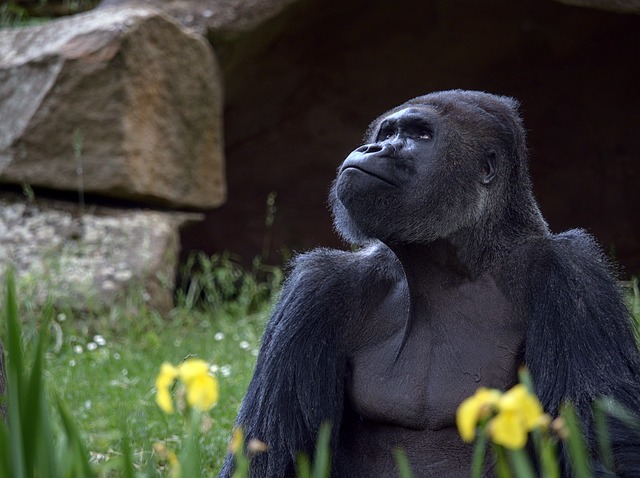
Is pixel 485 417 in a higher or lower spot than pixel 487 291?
higher

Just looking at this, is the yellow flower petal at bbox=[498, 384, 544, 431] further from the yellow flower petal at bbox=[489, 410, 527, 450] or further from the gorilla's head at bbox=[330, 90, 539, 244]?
the gorilla's head at bbox=[330, 90, 539, 244]

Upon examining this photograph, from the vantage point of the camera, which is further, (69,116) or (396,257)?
(69,116)

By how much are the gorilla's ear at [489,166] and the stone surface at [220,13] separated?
3317 mm

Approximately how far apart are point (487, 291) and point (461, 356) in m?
0.19

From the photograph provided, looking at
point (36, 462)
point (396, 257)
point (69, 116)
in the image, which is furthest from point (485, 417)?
point (69, 116)

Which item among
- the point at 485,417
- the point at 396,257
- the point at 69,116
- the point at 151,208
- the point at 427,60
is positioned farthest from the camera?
the point at 427,60

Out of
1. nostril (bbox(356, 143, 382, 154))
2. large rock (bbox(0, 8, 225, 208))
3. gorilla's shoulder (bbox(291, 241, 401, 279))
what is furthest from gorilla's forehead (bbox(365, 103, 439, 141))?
large rock (bbox(0, 8, 225, 208))

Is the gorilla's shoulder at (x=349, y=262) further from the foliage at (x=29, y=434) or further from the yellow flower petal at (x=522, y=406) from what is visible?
the yellow flower petal at (x=522, y=406)

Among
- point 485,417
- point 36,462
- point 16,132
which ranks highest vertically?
point 485,417

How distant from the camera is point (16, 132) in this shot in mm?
5711

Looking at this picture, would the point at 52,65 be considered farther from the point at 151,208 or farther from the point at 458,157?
the point at 458,157

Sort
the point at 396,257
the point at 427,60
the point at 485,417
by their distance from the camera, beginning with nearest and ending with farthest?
1. the point at 485,417
2. the point at 396,257
3. the point at 427,60

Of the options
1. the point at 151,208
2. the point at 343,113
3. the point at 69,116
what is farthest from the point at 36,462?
the point at 343,113

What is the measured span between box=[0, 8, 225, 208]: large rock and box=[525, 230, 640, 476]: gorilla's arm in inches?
129
